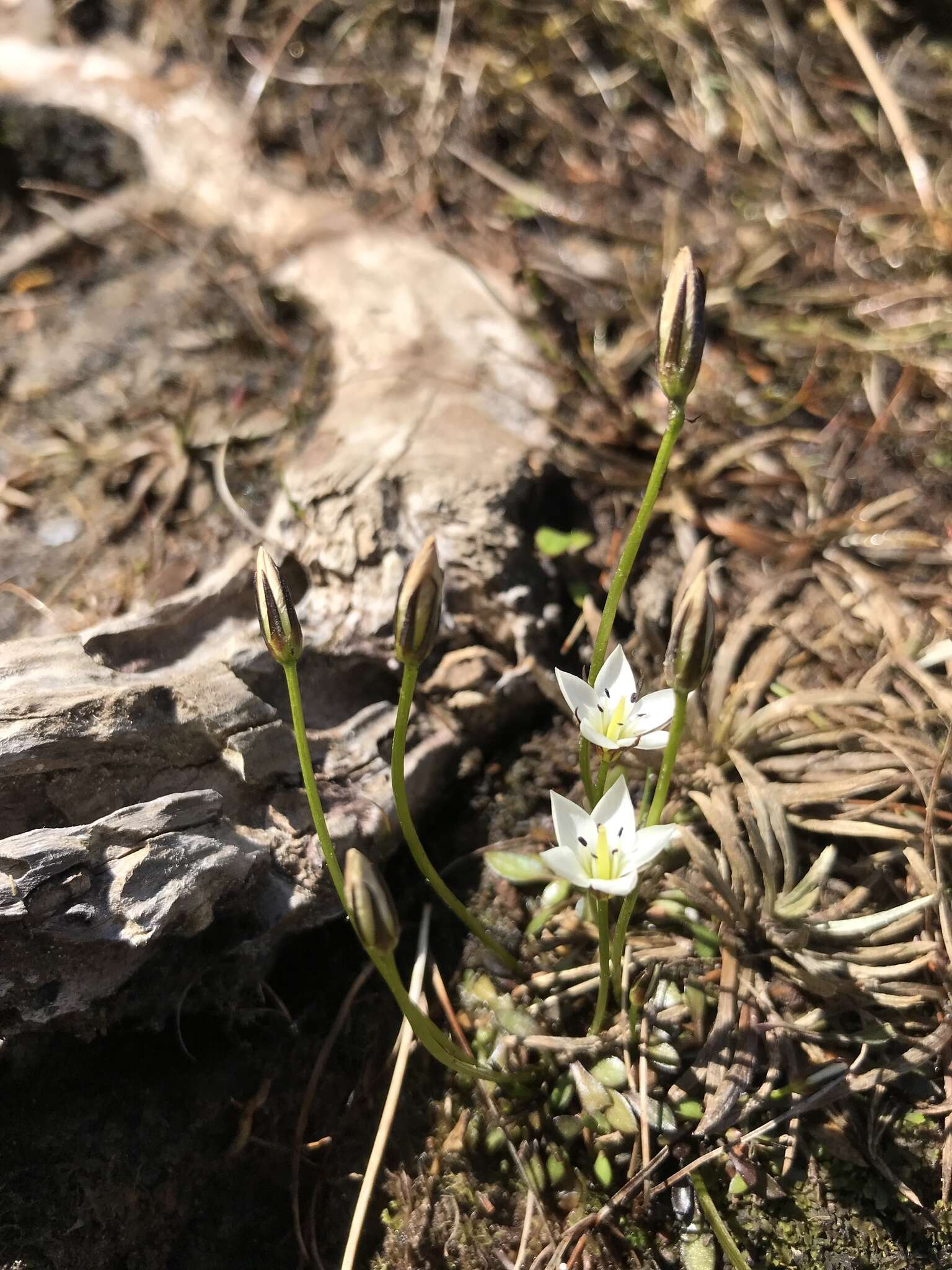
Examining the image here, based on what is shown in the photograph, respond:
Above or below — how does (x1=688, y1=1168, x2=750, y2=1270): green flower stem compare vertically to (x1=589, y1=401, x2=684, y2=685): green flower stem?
below

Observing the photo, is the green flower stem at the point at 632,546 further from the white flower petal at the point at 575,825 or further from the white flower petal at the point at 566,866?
the white flower petal at the point at 566,866

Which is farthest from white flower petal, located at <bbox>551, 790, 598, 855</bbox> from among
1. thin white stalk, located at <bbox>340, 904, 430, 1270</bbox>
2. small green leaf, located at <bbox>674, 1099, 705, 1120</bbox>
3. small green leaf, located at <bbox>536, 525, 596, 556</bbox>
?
small green leaf, located at <bbox>536, 525, 596, 556</bbox>

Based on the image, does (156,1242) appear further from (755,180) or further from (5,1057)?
(755,180)

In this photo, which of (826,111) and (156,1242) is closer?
(156,1242)

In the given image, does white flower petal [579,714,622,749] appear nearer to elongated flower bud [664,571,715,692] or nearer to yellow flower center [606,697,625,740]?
yellow flower center [606,697,625,740]

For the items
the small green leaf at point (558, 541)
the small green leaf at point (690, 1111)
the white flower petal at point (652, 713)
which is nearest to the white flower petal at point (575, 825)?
the white flower petal at point (652, 713)

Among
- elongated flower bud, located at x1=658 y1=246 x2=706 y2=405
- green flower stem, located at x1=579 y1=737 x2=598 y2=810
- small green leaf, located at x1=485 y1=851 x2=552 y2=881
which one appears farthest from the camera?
small green leaf, located at x1=485 y1=851 x2=552 y2=881

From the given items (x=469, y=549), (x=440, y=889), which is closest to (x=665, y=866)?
(x=440, y=889)
